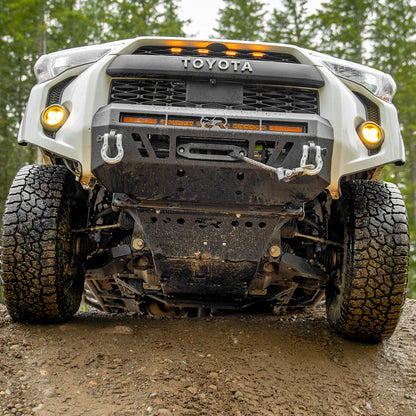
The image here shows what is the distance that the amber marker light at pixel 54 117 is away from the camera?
2887 millimetres

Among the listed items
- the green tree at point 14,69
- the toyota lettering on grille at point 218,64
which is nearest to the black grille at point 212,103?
the toyota lettering on grille at point 218,64

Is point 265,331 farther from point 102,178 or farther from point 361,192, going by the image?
point 102,178

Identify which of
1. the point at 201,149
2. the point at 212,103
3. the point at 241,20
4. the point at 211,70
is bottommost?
the point at 201,149

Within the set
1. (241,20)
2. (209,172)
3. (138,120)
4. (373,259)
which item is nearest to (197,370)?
(209,172)

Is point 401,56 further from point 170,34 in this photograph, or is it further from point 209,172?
point 209,172

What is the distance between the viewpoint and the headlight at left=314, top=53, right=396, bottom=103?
3.09 m

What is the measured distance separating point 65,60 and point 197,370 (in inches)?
90.6

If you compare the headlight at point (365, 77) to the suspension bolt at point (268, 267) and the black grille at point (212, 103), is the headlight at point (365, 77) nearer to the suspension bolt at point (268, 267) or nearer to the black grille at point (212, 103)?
the black grille at point (212, 103)

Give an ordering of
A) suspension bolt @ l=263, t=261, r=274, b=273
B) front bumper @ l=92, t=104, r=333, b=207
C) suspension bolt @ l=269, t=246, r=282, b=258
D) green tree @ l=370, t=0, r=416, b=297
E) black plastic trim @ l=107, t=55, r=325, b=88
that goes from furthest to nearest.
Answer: green tree @ l=370, t=0, r=416, b=297 < suspension bolt @ l=263, t=261, r=274, b=273 < suspension bolt @ l=269, t=246, r=282, b=258 < black plastic trim @ l=107, t=55, r=325, b=88 < front bumper @ l=92, t=104, r=333, b=207

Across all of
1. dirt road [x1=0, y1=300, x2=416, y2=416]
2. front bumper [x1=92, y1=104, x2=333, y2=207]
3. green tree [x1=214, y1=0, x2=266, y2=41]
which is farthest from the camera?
green tree [x1=214, y1=0, x2=266, y2=41]

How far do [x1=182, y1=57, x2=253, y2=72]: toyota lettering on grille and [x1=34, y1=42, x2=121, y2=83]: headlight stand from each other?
24.7 inches

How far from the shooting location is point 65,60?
10.3 ft

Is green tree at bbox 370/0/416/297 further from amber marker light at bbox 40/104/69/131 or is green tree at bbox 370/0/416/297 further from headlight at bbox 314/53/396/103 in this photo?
amber marker light at bbox 40/104/69/131

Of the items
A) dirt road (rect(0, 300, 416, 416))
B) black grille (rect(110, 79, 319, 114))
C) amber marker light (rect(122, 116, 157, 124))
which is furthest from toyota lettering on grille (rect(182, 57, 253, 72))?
dirt road (rect(0, 300, 416, 416))
